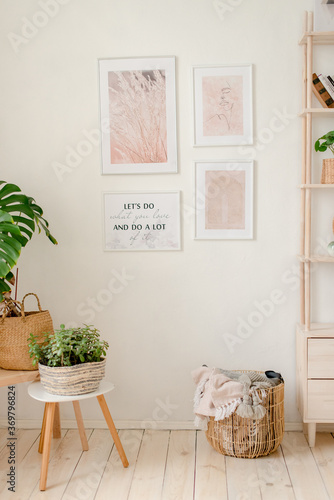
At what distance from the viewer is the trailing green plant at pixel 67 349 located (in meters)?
2.37

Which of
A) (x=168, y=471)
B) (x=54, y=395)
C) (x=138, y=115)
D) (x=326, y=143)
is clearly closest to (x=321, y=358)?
(x=168, y=471)

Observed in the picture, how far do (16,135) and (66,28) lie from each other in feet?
2.03

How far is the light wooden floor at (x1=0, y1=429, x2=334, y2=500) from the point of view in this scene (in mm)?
2279

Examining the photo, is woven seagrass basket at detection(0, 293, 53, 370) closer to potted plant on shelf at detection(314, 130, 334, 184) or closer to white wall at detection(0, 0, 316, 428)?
white wall at detection(0, 0, 316, 428)

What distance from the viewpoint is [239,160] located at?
9.32ft

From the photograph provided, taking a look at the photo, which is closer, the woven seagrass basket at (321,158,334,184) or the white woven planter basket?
the white woven planter basket

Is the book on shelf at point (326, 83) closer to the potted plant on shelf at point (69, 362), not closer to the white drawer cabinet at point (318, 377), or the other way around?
the white drawer cabinet at point (318, 377)

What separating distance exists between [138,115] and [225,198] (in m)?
0.63

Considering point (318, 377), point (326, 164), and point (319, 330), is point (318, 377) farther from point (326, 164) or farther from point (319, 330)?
point (326, 164)

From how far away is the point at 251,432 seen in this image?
2553mm

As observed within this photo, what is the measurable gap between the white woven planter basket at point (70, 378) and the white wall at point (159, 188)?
22.9 inches

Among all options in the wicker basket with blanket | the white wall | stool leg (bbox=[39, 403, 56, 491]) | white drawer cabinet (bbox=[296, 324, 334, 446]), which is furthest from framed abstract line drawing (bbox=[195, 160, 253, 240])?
stool leg (bbox=[39, 403, 56, 491])

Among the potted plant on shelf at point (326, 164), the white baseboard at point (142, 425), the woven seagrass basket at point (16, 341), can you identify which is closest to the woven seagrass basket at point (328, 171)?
the potted plant on shelf at point (326, 164)

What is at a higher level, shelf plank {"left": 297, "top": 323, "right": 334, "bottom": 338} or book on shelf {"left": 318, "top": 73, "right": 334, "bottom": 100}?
book on shelf {"left": 318, "top": 73, "right": 334, "bottom": 100}
